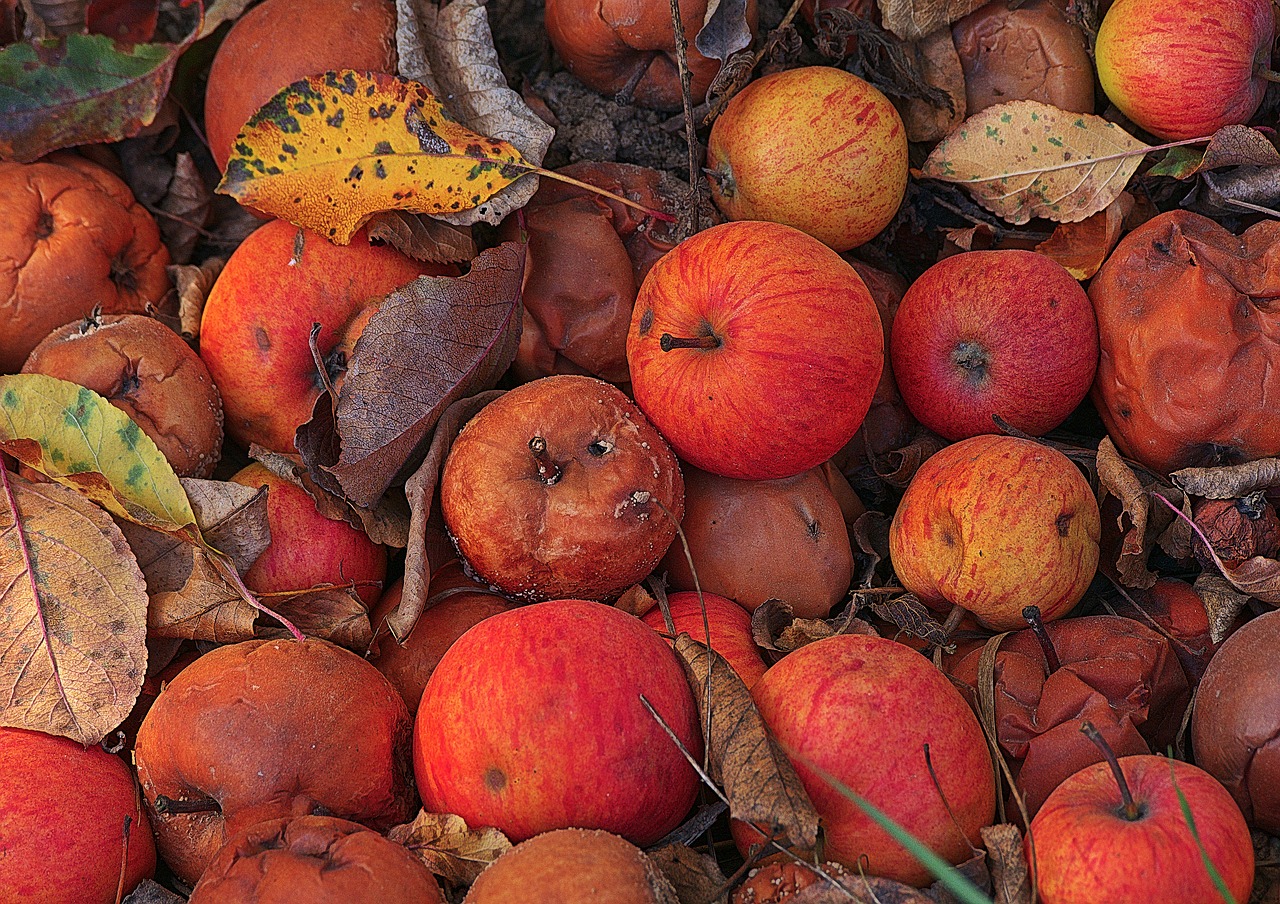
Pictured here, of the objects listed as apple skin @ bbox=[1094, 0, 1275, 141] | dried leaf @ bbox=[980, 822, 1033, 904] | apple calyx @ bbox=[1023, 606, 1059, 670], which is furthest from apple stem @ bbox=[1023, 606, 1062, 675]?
apple skin @ bbox=[1094, 0, 1275, 141]

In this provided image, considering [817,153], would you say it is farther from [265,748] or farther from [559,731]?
[265,748]

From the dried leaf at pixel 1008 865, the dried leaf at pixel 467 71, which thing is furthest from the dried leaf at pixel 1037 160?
the dried leaf at pixel 1008 865

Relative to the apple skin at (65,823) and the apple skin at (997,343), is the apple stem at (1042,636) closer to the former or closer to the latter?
the apple skin at (997,343)

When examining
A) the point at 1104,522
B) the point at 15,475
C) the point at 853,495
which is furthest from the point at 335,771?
the point at 1104,522

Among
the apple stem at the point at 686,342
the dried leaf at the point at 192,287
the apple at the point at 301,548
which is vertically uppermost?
the apple stem at the point at 686,342

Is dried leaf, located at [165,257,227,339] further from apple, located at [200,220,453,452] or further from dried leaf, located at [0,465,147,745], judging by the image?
dried leaf, located at [0,465,147,745]

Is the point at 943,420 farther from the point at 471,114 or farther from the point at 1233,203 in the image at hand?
the point at 471,114
